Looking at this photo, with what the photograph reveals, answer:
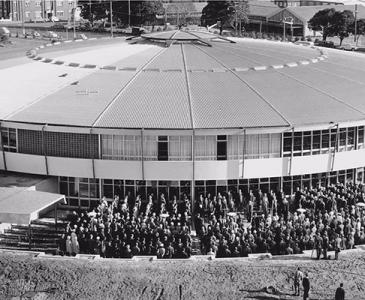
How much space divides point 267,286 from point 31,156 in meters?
20.9

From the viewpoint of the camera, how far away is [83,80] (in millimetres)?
61000

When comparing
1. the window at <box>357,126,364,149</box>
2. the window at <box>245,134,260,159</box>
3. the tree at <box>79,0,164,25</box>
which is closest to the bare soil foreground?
the window at <box>245,134,260,159</box>

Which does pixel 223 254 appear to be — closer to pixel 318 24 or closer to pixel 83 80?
pixel 83 80

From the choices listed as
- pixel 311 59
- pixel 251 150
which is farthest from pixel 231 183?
pixel 311 59

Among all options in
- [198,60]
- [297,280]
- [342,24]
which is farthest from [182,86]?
[342,24]

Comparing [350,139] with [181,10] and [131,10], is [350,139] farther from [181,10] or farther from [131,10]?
[181,10]

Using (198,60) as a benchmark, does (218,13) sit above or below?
above

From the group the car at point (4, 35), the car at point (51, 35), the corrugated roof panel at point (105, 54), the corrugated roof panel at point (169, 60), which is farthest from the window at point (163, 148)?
the car at point (51, 35)

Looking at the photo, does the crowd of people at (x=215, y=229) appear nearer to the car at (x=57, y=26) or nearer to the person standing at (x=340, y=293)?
the person standing at (x=340, y=293)

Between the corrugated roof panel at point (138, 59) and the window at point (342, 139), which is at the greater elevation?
the corrugated roof panel at point (138, 59)

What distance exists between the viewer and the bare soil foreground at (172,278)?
38656mm

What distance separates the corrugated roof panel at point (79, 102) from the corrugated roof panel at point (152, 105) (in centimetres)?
97

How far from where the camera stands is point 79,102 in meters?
55.7

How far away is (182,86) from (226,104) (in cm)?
512
